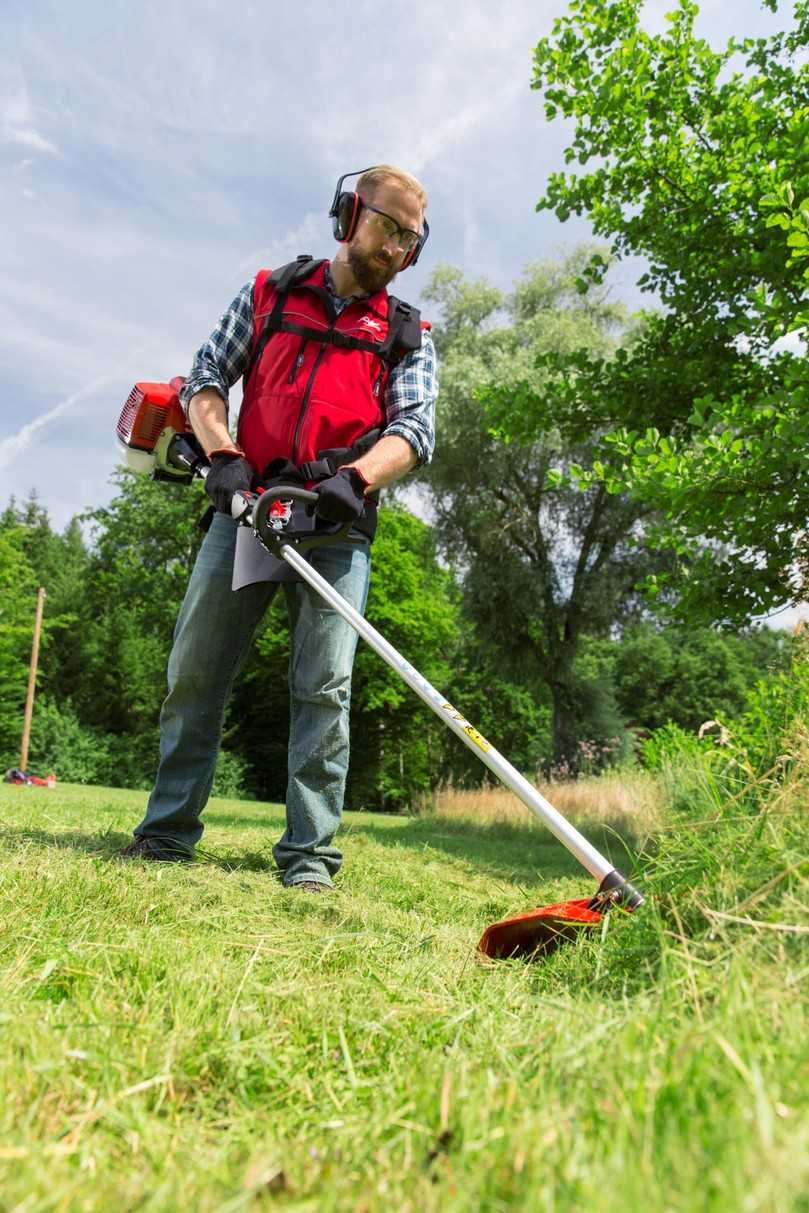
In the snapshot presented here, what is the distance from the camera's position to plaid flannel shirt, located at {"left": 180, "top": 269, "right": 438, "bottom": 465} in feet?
11.1

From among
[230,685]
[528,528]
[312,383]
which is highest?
[528,528]

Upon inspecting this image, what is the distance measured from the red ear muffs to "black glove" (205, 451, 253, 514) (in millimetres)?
959

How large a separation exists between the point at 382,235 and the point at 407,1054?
2894 millimetres

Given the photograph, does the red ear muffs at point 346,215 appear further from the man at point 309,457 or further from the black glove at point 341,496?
the black glove at point 341,496

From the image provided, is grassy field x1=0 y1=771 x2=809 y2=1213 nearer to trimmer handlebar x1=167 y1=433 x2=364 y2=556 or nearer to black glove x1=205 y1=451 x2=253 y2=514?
trimmer handlebar x1=167 y1=433 x2=364 y2=556

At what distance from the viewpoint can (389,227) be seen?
131 inches

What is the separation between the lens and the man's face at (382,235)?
3.30 metres

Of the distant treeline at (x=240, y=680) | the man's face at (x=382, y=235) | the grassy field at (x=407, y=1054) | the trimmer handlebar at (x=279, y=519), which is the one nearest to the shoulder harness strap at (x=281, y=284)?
the man's face at (x=382, y=235)

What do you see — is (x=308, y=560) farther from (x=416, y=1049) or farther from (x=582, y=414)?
(x=582, y=414)

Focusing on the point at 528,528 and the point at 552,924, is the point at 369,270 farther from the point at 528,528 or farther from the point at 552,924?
the point at 528,528

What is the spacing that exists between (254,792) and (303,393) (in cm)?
2760

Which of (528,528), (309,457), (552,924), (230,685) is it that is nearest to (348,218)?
Result: (309,457)

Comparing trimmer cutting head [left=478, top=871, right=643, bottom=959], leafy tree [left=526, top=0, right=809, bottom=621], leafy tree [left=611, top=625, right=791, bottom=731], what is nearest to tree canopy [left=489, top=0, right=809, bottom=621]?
leafy tree [left=526, top=0, right=809, bottom=621]

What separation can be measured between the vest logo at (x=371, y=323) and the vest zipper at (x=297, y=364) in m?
0.23
